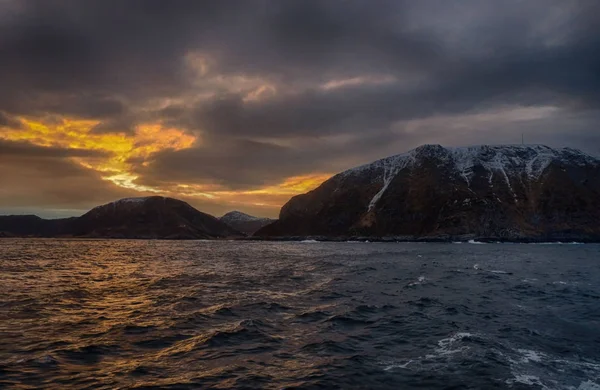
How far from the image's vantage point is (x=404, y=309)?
3400 cm

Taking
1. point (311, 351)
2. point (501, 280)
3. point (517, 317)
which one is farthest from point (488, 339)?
point (501, 280)

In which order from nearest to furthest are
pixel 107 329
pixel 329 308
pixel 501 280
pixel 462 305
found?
pixel 107 329, pixel 329 308, pixel 462 305, pixel 501 280

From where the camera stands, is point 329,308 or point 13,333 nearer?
point 13,333

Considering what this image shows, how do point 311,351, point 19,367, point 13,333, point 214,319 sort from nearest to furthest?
point 19,367, point 311,351, point 13,333, point 214,319

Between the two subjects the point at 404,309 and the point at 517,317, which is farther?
the point at 404,309

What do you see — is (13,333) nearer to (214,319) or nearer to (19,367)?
(19,367)

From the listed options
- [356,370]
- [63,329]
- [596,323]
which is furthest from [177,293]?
[596,323]

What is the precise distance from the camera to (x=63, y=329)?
2494 centimetres

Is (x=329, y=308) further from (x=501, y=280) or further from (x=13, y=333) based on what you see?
(x=501, y=280)

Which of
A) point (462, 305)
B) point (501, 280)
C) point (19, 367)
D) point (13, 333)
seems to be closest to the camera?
point (19, 367)

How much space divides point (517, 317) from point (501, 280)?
91.1ft

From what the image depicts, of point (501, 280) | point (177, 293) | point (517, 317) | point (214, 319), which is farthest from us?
point (501, 280)

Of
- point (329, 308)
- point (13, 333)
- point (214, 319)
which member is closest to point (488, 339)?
point (329, 308)

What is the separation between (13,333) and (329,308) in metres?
21.7
